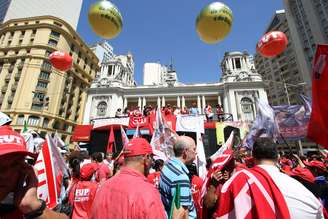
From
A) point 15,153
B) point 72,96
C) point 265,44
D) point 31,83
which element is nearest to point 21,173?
point 15,153

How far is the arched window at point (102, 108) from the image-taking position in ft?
123

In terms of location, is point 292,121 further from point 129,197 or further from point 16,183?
point 16,183

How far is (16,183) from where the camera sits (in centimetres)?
114

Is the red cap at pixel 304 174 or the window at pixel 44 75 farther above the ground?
the window at pixel 44 75

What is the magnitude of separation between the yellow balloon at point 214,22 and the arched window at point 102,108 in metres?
32.3

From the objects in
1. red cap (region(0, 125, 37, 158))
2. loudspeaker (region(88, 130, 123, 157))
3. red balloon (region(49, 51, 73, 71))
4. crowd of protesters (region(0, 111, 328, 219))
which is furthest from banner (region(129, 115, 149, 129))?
red cap (region(0, 125, 37, 158))

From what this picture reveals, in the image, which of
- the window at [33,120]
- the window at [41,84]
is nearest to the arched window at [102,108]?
the window at [33,120]

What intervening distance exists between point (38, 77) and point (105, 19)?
4538 cm

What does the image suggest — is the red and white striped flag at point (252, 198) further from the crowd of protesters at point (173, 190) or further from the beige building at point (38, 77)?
the beige building at point (38, 77)

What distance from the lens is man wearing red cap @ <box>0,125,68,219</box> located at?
109 cm

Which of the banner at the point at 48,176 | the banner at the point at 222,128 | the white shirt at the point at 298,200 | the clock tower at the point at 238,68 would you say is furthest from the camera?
the clock tower at the point at 238,68

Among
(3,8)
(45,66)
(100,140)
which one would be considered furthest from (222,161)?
(3,8)

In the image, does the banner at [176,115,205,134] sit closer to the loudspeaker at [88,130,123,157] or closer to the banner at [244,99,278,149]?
the loudspeaker at [88,130,123,157]

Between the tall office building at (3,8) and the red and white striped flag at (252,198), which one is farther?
the tall office building at (3,8)
